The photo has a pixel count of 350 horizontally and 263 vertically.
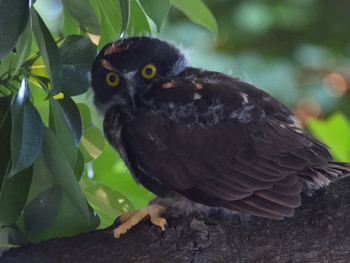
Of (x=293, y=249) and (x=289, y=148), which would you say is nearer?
(x=293, y=249)

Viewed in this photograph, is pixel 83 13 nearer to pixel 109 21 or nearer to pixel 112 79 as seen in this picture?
pixel 109 21

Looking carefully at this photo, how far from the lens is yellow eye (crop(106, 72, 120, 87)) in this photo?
195 cm

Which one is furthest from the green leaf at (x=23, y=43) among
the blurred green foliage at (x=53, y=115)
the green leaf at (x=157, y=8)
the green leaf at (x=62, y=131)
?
the green leaf at (x=157, y=8)

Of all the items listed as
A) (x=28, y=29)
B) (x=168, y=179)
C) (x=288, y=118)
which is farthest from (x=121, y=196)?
(x=28, y=29)

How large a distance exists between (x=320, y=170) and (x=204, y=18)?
48cm

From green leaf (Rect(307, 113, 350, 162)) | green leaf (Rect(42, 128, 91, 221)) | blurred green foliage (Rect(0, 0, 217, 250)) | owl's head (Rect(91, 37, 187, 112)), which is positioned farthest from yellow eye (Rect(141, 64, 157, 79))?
green leaf (Rect(307, 113, 350, 162))

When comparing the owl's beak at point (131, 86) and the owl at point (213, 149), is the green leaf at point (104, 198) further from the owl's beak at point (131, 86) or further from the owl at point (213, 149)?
the owl's beak at point (131, 86)

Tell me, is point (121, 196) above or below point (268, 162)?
below

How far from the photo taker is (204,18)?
1.92 metres

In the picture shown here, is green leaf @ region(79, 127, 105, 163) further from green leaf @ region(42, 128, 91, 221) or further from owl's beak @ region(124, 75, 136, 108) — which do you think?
green leaf @ region(42, 128, 91, 221)

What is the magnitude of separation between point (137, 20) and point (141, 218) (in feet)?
1.34

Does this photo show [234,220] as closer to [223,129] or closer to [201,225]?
[201,225]

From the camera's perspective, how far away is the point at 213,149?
169 cm

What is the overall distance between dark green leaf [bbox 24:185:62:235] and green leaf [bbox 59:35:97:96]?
7.7 inches
